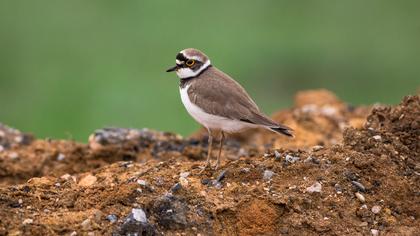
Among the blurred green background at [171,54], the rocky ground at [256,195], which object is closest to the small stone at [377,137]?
the rocky ground at [256,195]

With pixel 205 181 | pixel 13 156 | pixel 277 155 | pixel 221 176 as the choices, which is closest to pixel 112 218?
pixel 205 181

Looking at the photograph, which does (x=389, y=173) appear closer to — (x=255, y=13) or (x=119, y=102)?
(x=119, y=102)

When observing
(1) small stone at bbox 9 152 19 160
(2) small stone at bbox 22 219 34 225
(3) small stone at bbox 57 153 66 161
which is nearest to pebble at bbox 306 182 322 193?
Answer: (2) small stone at bbox 22 219 34 225

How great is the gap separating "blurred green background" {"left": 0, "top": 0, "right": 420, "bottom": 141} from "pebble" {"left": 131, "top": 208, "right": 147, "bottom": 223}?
10269 millimetres

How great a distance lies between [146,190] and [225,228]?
75cm

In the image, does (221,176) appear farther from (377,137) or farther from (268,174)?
(377,137)

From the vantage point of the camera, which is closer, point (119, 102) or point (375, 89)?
point (119, 102)

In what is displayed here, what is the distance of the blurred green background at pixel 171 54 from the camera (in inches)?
747

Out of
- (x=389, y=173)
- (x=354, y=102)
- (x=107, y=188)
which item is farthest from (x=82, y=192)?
(x=354, y=102)

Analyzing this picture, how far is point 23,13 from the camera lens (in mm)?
21469

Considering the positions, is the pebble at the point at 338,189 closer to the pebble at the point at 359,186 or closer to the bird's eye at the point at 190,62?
the pebble at the point at 359,186

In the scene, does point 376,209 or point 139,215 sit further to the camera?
point 376,209

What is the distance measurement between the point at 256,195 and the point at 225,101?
1275 mm

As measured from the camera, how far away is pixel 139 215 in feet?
24.3
